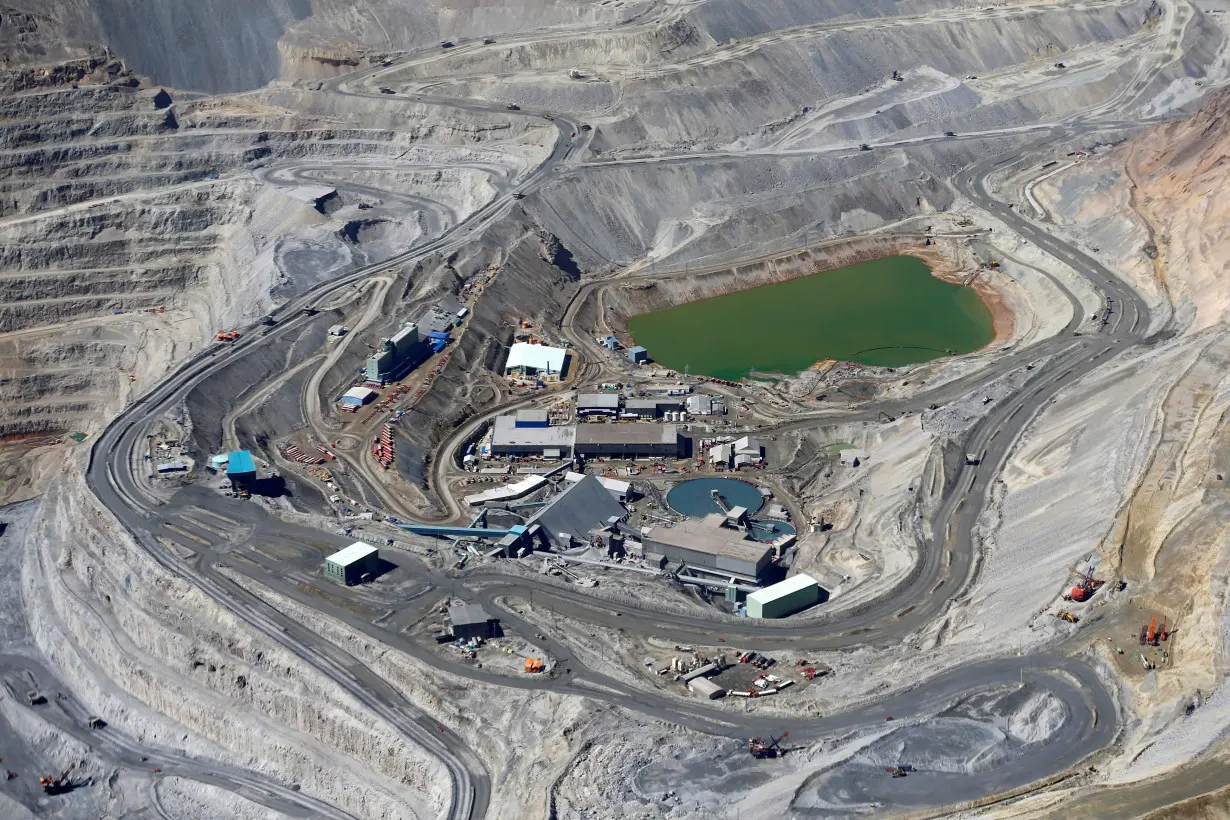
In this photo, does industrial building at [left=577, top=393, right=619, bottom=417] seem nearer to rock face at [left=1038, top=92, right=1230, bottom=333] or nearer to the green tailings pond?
the green tailings pond

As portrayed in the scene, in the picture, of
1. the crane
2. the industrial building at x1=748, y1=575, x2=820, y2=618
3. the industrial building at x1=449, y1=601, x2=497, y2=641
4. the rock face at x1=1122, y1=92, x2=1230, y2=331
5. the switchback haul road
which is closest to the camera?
the crane

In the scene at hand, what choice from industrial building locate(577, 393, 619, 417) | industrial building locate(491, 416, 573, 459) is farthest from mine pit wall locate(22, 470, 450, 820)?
industrial building locate(577, 393, 619, 417)

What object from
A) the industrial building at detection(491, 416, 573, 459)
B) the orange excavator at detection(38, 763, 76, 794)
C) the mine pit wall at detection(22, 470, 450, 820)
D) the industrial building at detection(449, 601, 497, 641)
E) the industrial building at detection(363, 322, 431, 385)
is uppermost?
the industrial building at detection(363, 322, 431, 385)

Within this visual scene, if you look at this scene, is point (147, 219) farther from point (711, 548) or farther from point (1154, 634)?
point (1154, 634)

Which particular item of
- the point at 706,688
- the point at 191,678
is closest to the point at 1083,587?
the point at 706,688

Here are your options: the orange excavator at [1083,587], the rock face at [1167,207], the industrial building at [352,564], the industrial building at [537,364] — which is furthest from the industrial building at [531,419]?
the rock face at [1167,207]

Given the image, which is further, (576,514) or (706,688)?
(576,514)
